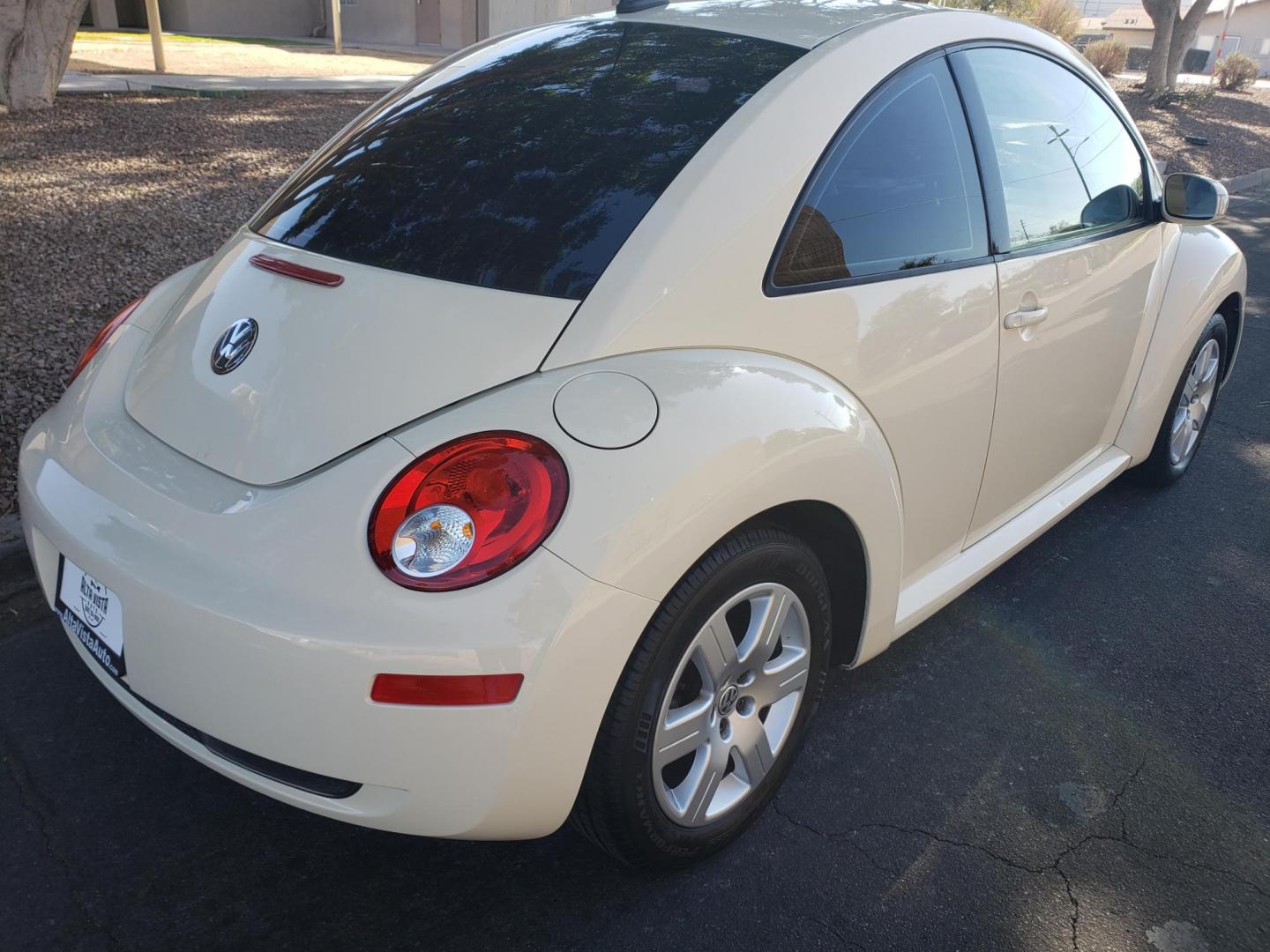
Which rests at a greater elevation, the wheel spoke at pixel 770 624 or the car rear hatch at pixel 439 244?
the car rear hatch at pixel 439 244

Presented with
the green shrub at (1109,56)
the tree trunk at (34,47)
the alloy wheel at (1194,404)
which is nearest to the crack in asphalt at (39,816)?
the alloy wheel at (1194,404)

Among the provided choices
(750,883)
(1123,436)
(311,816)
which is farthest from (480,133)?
(1123,436)

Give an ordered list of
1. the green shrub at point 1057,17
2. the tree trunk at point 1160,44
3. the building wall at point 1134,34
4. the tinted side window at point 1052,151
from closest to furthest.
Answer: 1. the tinted side window at point 1052,151
2. the tree trunk at point 1160,44
3. the green shrub at point 1057,17
4. the building wall at point 1134,34

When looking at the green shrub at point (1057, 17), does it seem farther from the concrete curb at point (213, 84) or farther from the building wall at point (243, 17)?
the concrete curb at point (213, 84)

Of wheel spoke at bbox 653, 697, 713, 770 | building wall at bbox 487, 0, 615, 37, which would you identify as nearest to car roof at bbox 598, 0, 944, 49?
wheel spoke at bbox 653, 697, 713, 770

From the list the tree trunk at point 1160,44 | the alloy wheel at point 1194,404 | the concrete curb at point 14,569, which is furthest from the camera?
the tree trunk at point 1160,44

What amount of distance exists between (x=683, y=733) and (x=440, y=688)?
0.60m

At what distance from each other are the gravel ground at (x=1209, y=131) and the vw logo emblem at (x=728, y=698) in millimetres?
10517

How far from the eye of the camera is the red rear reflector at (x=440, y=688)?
1.70 meters

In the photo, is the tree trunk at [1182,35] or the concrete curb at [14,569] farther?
the tree trunk at [1182,35]

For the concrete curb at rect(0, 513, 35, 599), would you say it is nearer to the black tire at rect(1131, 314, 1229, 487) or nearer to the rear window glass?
the rear window glass

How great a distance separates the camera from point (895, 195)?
2.48 metres

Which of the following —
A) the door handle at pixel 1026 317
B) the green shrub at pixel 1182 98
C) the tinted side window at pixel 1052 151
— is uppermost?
the tinted side window at pixel 1052 151

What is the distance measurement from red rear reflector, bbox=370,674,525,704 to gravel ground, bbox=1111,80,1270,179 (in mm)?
11119
